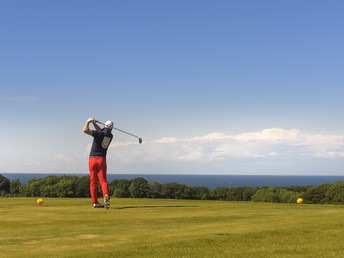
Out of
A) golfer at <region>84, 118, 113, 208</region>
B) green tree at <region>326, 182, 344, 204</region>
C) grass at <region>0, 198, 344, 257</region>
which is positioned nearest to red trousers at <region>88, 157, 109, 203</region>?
golfer at <region>84, 118, 113, 208</region>

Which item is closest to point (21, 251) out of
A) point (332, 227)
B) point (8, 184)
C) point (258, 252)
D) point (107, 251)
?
point (107, 251)

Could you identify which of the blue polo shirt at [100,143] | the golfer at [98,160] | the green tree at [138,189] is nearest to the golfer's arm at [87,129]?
the golfer at [98,160]

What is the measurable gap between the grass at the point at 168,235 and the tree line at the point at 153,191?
25067 mm

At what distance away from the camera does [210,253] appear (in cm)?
714

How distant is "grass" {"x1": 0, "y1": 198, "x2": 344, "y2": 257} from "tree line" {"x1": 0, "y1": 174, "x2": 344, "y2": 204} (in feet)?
82.2

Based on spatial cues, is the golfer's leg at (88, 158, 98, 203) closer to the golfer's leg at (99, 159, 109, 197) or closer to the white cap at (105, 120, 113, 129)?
the golfer's leg at (99, 159, 109, 197)

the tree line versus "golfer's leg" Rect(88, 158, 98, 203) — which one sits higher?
"golfer's leg" Rect(88, 158, 98, 203)

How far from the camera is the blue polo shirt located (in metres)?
15.7

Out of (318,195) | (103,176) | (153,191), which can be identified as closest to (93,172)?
(103,176)

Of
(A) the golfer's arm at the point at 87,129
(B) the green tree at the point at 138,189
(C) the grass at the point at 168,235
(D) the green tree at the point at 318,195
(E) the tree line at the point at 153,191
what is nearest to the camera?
(C) the grass at the point at 168,235

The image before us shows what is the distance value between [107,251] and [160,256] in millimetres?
1147

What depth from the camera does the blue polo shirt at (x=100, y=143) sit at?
51.6ft

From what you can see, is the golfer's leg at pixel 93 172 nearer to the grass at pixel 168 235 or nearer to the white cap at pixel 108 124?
the white cap at pixel 108 124

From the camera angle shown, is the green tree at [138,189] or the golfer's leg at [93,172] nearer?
the golfer's leg at [93,172]
